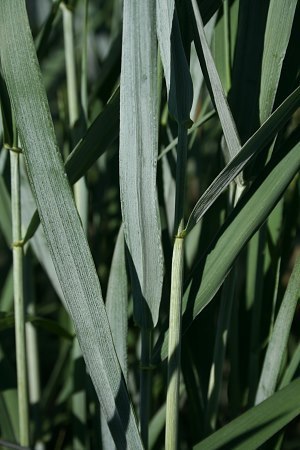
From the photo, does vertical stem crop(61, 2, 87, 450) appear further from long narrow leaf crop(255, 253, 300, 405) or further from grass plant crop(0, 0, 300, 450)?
long narrow leaf crop(255, 253, 300, 405)

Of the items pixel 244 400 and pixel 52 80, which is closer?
pixel 244 400

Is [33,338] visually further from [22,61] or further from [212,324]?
[22,61]

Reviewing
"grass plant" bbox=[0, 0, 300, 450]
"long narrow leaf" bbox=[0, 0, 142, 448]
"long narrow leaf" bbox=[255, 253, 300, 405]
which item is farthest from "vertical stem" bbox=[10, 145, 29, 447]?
"long narrow leaf" bbox=[255, 253, 300, 405]

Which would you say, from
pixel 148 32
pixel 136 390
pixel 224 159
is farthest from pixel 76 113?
pixel 136 390

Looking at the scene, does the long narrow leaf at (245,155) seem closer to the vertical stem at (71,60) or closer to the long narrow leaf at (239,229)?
the long narrow leaf at (239,229)

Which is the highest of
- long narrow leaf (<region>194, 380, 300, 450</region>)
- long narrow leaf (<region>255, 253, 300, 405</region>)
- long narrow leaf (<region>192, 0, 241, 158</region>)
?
long narrow leaf (<region>192, 0, 241, 158</region>)

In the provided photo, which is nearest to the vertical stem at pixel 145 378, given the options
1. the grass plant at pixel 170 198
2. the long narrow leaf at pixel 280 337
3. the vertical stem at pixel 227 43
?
the grass plant at pixel 170 198
